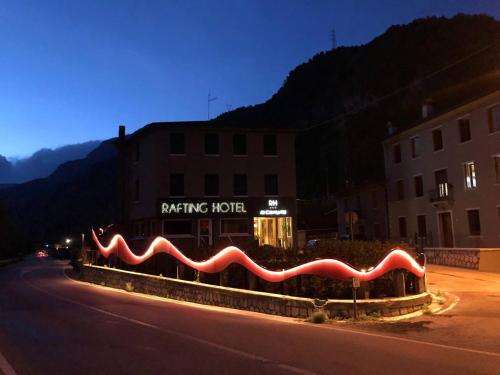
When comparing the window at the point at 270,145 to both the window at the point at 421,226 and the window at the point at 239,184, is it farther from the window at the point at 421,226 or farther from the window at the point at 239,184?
the window at the point at 421,226

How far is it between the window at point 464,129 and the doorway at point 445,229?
5.83 metres

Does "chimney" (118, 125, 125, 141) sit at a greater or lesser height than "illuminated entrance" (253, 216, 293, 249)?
greater

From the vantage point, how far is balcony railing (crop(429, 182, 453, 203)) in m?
35.8

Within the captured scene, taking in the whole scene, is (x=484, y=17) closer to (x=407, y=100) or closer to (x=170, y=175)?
(x=407, y=100)

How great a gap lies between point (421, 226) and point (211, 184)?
58.1 feet

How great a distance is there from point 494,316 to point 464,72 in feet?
256

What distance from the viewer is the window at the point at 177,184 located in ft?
120

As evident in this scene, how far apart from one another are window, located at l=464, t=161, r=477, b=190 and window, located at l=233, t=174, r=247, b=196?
1614 centimetres

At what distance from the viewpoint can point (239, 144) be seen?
124 ft

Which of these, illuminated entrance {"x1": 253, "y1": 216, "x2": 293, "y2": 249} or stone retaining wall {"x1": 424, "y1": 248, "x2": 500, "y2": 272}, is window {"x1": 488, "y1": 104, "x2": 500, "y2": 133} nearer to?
stone retaining wall {"x1": 424, "y1": 248, "x2": 500, "y2": 272}

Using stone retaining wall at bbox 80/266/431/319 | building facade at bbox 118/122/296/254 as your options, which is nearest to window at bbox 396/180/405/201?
building facade at bbox 118/122/296/254

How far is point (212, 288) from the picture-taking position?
634 inches

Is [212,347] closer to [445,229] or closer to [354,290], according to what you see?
[354,290]

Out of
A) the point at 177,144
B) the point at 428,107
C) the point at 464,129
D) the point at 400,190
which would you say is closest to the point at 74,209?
the point at 177,144
